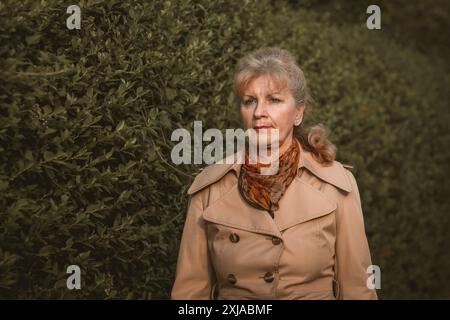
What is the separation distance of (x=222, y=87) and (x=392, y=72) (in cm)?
336

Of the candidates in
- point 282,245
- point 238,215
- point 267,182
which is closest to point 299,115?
point 267,182

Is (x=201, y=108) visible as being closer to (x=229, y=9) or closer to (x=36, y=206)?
(x=229, y=9)

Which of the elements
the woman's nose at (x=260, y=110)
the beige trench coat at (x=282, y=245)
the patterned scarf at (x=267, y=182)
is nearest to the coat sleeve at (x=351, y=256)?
the beige trench coat at (x=282, y=245)

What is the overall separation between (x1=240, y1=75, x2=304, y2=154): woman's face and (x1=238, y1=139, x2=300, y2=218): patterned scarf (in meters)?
0.10

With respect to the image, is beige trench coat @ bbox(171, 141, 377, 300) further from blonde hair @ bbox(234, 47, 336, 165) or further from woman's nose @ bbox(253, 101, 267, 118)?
woman's nose @ bbox(253, 101, 267, 118)

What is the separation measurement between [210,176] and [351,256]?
2.92 feet

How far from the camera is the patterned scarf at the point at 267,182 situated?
3.35m

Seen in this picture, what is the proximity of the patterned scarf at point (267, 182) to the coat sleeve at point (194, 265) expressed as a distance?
0.29m

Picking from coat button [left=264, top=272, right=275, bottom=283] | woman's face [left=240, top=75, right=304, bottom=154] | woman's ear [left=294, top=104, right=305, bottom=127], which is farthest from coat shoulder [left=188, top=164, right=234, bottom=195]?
coat button [left=264, top=272, right=275, bottom=283]

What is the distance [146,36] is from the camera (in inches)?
150

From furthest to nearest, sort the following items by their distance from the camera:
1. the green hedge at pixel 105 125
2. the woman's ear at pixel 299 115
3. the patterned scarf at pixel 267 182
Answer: the woman's ear at pixel 299 115, the patterned scarf at pixel 267 182, the green hedge at pixel 105 125

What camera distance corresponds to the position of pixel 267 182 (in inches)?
133

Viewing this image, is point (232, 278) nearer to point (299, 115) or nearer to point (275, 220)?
point (275, 220)

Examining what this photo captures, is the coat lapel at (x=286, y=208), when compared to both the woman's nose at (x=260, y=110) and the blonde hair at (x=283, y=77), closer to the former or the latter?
the blonde hair at (x=283, y=77)
